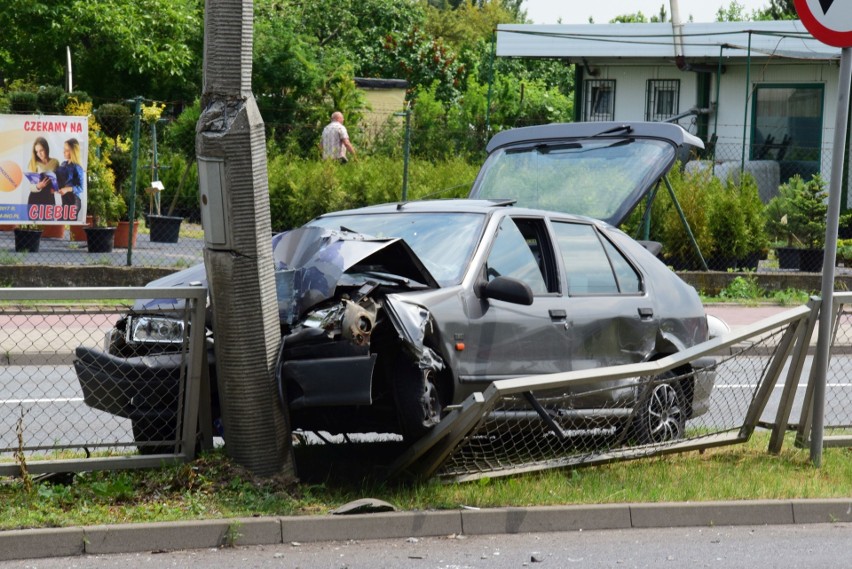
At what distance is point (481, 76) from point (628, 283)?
141 feet

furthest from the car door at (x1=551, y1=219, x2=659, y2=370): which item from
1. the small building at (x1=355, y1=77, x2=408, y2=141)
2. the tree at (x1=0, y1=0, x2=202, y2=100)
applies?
the small building at (x1=355, y1=77, x2=408, y2=141)

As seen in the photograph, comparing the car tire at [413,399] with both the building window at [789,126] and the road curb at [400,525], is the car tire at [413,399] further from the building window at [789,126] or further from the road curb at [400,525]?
the building window at [789,126]

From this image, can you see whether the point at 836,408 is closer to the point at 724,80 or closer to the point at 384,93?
the point at 724,80

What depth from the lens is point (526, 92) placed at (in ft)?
137

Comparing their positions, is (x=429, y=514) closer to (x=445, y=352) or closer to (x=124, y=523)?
(x=445, y=352)

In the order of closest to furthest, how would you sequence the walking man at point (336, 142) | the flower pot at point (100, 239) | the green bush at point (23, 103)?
1. the flower pot at point (100, 239)
2. the walking man at point (336, 142)
3. the green bush at point (23, 103)

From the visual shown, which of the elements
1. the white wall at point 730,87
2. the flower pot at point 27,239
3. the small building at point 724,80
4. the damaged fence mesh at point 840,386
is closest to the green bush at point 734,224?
the small building at point 724,80

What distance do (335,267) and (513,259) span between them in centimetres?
147

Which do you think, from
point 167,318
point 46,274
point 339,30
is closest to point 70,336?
point 167,318

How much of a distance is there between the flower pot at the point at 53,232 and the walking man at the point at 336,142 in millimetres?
4512

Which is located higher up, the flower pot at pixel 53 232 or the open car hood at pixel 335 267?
the open car hood at pixel 335 267

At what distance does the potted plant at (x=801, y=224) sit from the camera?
65.7 ft

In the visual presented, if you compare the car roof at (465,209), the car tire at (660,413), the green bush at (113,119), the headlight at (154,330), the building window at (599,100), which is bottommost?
the car tire at (660,413)

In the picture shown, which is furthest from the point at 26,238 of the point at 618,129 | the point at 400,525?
the point at 400,525
